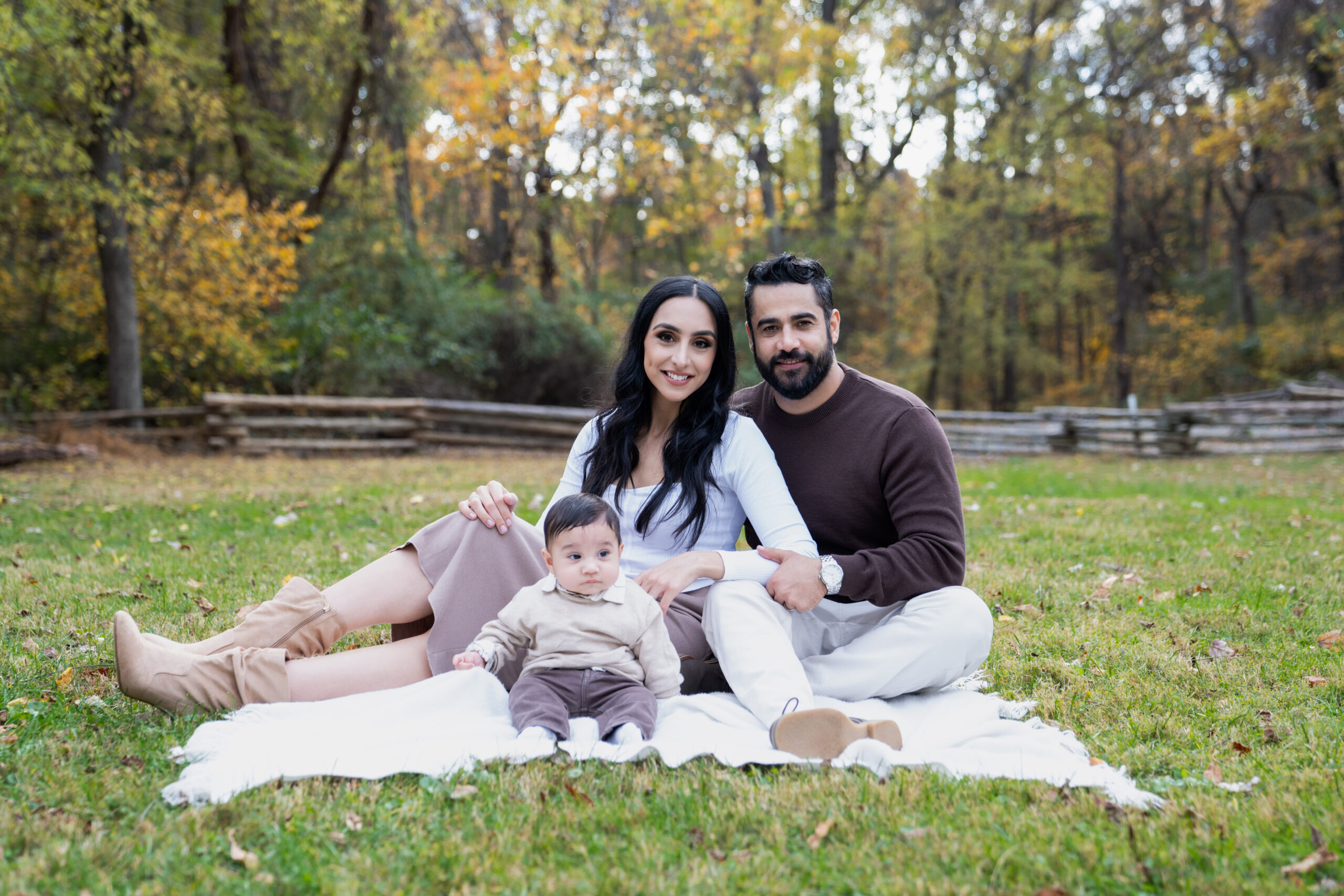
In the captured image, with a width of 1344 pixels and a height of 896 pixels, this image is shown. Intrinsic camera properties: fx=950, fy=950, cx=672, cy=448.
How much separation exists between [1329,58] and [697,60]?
438 inches

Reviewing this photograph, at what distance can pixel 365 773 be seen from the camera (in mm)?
2459

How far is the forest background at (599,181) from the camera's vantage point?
515 inches

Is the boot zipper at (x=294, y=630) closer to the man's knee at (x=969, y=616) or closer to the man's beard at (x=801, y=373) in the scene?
the man's beard at (x=801, y=373)

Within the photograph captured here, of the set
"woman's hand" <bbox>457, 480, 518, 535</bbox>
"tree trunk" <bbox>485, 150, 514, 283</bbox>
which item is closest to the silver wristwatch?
"woman's hand" <bbox>457, 480, 518, 535</bbox>

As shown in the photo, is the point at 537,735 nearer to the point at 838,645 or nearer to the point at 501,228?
the point at 838,645

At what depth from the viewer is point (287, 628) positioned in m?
3.04

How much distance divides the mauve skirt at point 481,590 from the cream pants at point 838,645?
11 centimetres

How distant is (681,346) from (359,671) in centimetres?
152

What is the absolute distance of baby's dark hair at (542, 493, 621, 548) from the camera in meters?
2.83

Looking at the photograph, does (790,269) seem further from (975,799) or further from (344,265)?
(344,265)

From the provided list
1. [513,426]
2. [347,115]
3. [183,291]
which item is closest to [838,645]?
[513,426]

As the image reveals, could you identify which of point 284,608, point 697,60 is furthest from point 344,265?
point 284,608

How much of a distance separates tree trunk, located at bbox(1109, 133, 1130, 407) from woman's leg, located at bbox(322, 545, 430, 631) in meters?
23.9

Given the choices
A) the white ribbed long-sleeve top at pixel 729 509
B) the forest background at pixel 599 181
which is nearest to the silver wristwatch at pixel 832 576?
the white ribbed long-sleeve top at pixel 729 509
